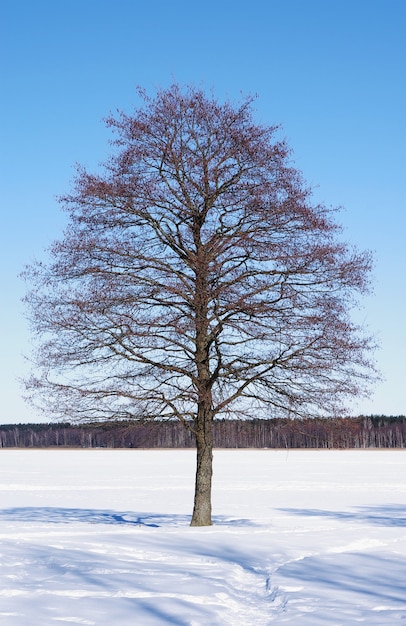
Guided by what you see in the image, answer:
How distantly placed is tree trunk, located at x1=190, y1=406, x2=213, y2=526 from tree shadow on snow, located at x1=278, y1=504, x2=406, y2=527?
5.32m

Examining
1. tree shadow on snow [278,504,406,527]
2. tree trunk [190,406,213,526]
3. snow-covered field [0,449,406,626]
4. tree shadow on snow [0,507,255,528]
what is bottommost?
tree shadow on snow [278,504,406,527]

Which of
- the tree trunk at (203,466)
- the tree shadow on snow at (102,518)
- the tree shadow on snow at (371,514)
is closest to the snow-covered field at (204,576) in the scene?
the tree trunk at (203,466)

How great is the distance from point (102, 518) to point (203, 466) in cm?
600

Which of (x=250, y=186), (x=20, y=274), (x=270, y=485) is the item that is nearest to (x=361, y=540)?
(x=250, y=186)

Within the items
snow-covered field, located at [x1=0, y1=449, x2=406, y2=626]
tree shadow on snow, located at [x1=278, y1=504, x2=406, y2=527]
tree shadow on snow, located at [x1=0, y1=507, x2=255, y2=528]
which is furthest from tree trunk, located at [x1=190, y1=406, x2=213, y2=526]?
tree shadow on snow, located at [x1=278, y1=504, x2=406, y2=527]

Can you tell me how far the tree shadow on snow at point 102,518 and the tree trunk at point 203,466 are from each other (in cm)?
240

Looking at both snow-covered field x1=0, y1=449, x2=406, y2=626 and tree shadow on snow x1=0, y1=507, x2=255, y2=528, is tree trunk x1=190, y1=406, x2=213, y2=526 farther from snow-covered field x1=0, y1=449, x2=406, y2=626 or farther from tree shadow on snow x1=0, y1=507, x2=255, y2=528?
tree shadow on snow x1=0, y1=507, x2=255, y2=528

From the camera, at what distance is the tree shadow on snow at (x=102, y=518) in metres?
20.4

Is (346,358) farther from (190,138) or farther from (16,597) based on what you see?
(16,597)

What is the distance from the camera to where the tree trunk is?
55.9 feet

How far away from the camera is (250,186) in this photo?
1741 centimetres

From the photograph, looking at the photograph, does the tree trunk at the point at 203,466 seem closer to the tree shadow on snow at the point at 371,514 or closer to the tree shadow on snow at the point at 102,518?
the tree shadow on snow at the point at 102,518

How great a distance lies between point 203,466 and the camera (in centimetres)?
1711

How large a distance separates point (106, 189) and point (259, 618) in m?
10.9
